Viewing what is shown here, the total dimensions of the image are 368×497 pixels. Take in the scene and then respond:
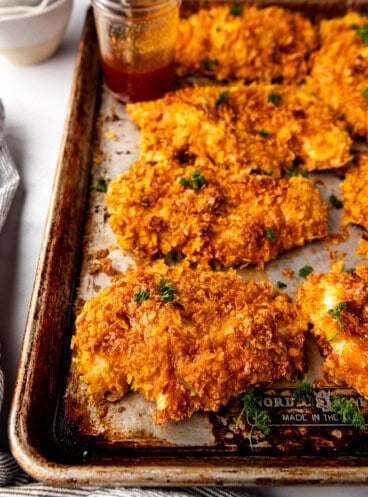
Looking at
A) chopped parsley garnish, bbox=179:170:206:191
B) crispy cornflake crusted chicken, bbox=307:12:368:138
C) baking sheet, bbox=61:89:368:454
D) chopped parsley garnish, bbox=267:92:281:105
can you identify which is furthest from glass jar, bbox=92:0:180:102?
baking sheet, bbox=61:89:368:454

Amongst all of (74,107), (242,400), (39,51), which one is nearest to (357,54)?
(74,107)

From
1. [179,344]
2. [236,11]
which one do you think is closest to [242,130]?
[236,11]

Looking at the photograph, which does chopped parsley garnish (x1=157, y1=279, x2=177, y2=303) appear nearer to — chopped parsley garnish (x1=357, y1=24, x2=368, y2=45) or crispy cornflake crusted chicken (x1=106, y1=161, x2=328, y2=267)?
crispy cornflake crusted chicken (x1=106, y1=161, x2=328, y2=267)

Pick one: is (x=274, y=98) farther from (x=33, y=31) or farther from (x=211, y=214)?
(x=33, y=31)

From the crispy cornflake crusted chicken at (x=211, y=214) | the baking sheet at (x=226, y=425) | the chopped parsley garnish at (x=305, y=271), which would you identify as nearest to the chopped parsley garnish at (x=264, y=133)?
the crispy cornflake crusted chicken at (x=211, y=214)

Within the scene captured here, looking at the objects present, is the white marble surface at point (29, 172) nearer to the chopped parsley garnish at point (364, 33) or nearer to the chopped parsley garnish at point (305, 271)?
the chopped parsley garnish at point (305, 271)
